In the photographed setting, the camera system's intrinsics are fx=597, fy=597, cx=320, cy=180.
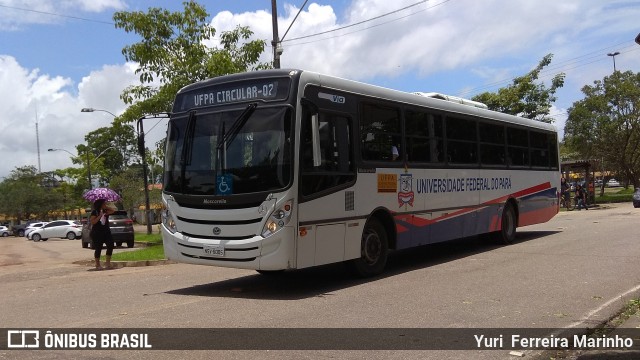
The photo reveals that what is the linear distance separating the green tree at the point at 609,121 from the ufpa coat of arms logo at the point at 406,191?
112 feet

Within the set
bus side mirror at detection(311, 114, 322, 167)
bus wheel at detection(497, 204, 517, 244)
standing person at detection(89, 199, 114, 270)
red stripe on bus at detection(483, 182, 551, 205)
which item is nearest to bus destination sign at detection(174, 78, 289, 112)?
bus side mirror at detection(311, 114, 322, 167)

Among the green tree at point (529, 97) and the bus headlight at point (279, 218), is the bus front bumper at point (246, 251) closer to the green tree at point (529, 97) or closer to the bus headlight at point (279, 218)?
the bus headlight at point (279, 218)

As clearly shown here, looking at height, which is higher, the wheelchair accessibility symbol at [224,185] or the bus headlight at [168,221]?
the wheelchair accessibility symbol at [224,185]

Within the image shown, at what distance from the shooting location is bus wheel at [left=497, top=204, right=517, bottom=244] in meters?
14.9

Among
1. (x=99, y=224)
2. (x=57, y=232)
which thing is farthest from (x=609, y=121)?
(x=57, y=232)

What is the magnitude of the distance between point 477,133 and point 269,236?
22.9 ft

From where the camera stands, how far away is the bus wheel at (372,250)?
395 inches

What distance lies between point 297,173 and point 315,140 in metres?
0.56

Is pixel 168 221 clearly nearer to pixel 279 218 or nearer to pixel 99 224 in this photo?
pixel 279 218

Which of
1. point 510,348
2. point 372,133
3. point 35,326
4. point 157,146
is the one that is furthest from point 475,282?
point 157,146

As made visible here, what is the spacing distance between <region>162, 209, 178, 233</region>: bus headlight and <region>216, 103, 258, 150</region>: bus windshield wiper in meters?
1.49

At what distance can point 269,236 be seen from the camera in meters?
8.38

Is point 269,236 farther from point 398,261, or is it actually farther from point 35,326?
point 398,261

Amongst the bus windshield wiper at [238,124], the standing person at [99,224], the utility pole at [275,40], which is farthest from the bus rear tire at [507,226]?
the standing person at [99,224]
